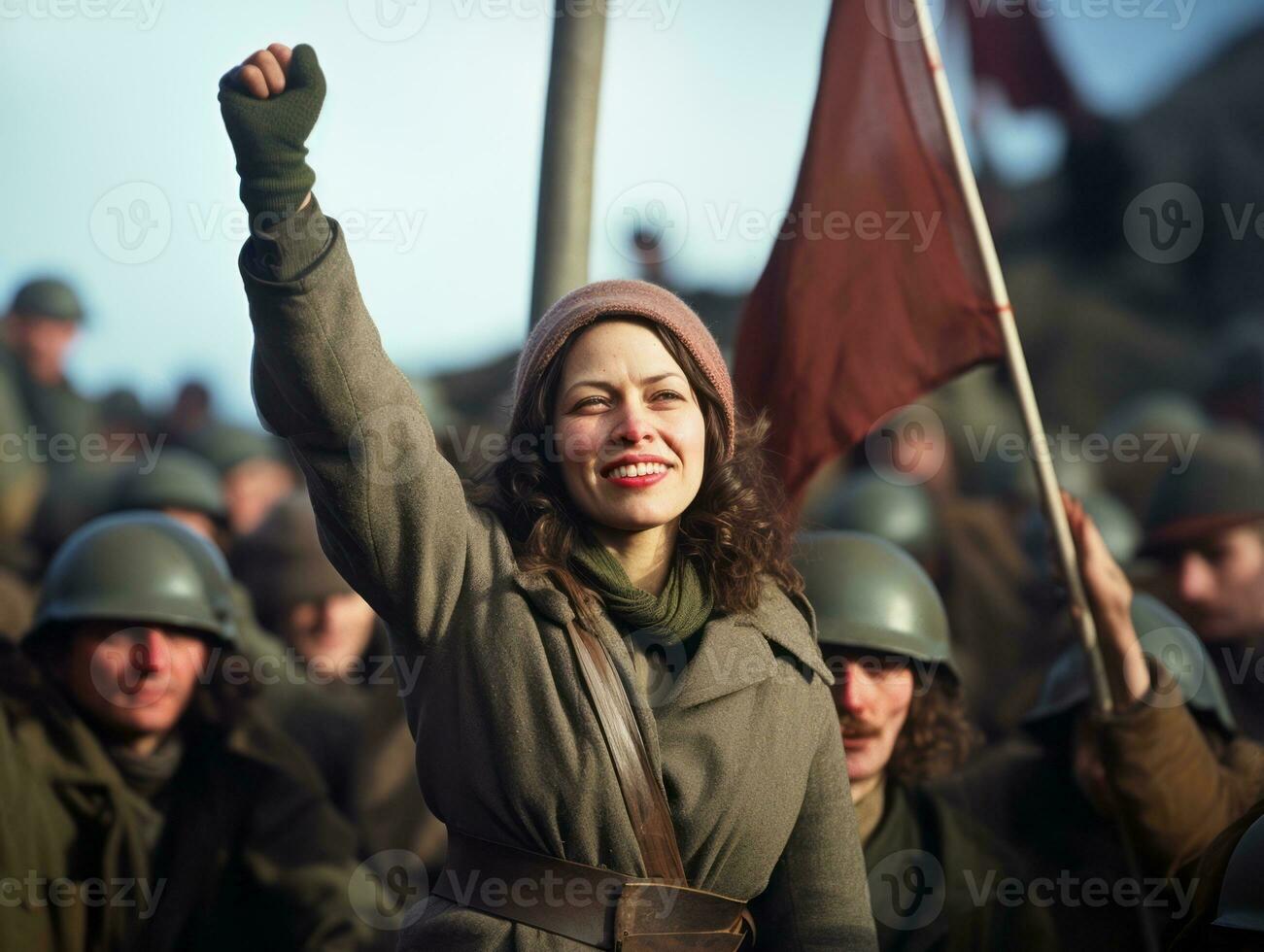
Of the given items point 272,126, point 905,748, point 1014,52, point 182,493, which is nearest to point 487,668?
point 272,126

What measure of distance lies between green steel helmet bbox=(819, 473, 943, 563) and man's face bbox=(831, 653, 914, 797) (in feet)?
13.4

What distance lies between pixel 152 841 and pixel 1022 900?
274 cm

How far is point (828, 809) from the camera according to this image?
333 cm

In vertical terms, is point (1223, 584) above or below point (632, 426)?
below

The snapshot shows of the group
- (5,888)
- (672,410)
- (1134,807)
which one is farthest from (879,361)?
(5,888)

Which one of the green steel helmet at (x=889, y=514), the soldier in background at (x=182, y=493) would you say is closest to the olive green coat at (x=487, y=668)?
the soldier in background at (x=182, y=493)

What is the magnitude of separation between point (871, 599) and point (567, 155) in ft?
5.34

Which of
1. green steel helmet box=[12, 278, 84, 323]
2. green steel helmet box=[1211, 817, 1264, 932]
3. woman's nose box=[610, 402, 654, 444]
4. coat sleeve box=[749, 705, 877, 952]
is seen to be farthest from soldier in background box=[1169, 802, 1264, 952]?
green steel helmet box=[12, 278, 84, 323]

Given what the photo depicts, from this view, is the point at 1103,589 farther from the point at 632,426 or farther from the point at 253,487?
the point at 253,487

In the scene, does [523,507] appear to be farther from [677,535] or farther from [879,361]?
[879,361]

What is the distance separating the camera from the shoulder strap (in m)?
2.94

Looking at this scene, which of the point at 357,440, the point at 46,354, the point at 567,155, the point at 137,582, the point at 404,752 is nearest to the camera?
the point at 357,440

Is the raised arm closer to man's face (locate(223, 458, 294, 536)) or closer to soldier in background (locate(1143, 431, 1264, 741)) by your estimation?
soldier in background (locate(1143, 431, 1264, 741))

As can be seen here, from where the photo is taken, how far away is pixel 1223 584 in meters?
6.65
